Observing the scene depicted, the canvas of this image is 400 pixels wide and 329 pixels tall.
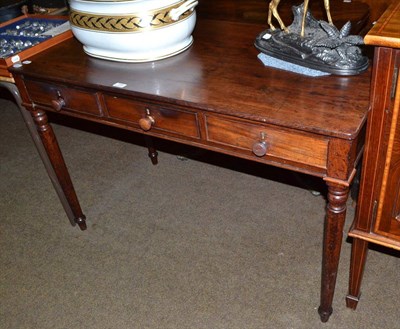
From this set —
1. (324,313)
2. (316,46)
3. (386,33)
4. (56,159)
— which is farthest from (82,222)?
(386,33)

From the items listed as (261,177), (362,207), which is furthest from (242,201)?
(362,207)

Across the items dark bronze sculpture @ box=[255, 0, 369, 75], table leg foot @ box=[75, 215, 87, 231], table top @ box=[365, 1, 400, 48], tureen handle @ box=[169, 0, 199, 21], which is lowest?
table leg foot @ box=[75, 215, 87, 231]

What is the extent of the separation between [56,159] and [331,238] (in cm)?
106

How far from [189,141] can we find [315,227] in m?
0.79

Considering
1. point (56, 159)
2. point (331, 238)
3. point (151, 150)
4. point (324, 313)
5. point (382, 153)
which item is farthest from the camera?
point (151, 150)

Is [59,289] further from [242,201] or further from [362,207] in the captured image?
[362,207]

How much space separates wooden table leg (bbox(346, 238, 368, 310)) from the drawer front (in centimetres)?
40

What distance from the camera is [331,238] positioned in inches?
50.6

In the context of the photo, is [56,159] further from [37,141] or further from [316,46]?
[316,46]

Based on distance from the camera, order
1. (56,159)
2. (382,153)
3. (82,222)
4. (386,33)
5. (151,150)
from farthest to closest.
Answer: (151,150)
(82,222)
(56,159)
(382,153)
(386,33)

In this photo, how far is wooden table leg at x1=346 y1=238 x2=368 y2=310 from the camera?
142 cm

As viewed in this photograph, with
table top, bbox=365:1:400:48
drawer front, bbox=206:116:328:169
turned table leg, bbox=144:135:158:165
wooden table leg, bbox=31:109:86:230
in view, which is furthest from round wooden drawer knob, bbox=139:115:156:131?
turned table leg, bbox=144:135:158:165

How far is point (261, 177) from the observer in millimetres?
2195

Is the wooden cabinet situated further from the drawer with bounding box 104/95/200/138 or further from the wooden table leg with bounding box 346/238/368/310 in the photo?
the drawer with bounding box 104/95/200/138
